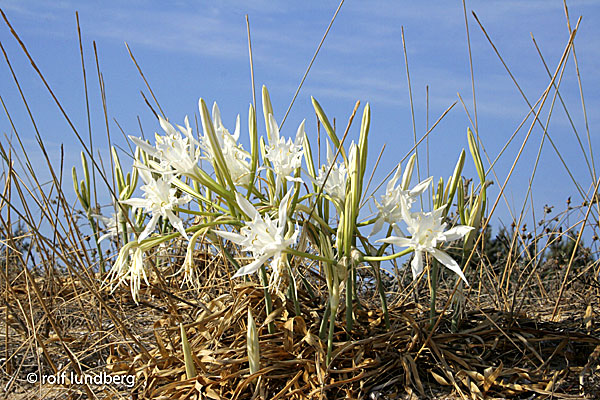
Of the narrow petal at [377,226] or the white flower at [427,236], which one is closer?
the white flower at [427,236]

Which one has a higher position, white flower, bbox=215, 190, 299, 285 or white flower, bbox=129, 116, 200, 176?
white flower, bbox=129, 116, 200, 176

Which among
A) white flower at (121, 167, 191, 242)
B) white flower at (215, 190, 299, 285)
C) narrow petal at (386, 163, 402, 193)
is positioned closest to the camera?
white flower at (215, 190, 299, 285)

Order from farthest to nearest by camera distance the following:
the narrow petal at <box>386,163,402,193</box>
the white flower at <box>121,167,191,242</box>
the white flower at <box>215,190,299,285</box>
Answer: the narrow petal at <box>386,163,402,193</box> → the white flower at <box>121,167,191,242</box> → the white flower at <box>215,190,299,285</box>

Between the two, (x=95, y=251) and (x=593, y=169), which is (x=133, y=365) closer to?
(x=95, y=251)

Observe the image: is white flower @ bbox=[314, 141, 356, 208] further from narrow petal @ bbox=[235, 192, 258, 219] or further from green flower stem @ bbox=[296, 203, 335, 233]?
narrow petal @ bbox=[235, 192, 258, 219]

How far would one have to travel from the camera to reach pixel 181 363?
191 centimetres

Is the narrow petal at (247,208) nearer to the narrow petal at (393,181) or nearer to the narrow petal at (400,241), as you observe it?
the narrow petal at (400,241)

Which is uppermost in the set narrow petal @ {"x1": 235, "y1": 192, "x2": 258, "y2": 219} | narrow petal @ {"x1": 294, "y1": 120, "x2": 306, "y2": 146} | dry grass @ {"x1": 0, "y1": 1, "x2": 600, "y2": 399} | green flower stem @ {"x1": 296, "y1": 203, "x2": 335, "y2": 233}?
narrow petal @ {"x1": 294, "y1": 120, "x2": 306, "y2": 146}

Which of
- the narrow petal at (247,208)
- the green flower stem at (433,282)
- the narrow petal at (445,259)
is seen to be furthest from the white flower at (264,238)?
the green flower stem at (433,282)

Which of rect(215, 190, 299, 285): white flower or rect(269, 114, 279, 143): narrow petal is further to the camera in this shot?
rect(269, 114, 279, 143): narrow petal

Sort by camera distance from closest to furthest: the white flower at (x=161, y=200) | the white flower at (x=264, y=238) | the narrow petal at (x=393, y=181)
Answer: the white flower at (x=264, y=238)
the white flower at (x=161, y=200)
the narrow petal at (x=393, y=181)

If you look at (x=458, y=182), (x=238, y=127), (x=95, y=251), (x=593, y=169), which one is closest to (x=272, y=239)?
(x=238, y=127)

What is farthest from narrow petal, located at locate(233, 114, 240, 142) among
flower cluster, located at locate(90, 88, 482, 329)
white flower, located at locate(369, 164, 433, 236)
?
white flower, located at locate(369, 164, 433, 236)

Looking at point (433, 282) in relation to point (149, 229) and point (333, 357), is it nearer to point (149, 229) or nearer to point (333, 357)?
point (333, 357)
